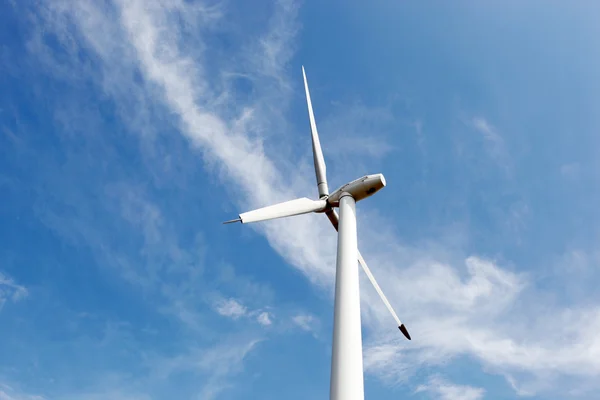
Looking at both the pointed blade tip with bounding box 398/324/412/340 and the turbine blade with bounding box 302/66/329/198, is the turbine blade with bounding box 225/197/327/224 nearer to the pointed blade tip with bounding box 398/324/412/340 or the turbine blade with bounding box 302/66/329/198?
the turbine blade with bounding box 302/66/329/198

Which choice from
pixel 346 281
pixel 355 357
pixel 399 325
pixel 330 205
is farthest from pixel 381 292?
pixel 355 357

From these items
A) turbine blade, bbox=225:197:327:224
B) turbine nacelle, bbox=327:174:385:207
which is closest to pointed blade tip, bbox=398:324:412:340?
turbine blade, bbox=225:197:327:224

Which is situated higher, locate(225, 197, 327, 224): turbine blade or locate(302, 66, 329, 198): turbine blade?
locate(302, 66, 329, 198): turbine blade

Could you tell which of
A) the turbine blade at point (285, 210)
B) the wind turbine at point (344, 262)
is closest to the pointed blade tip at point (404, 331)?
the wind turbine at point (344, 262)

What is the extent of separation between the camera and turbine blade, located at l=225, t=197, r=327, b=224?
27953 mm

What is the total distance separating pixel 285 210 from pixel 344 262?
781 cm

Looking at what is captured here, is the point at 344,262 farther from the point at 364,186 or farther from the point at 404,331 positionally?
the point at 404,331

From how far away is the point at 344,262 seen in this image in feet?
74.5

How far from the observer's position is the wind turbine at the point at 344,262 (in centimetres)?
1827

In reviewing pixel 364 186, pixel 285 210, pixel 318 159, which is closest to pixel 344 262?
pixel 364 186

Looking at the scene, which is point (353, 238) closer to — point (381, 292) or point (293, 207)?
point (293, 207)

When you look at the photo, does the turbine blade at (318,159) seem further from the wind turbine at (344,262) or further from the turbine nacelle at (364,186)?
the turbine nacelle at (364,186)

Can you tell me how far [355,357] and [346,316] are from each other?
186 cm

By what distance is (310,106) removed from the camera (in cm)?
3684
